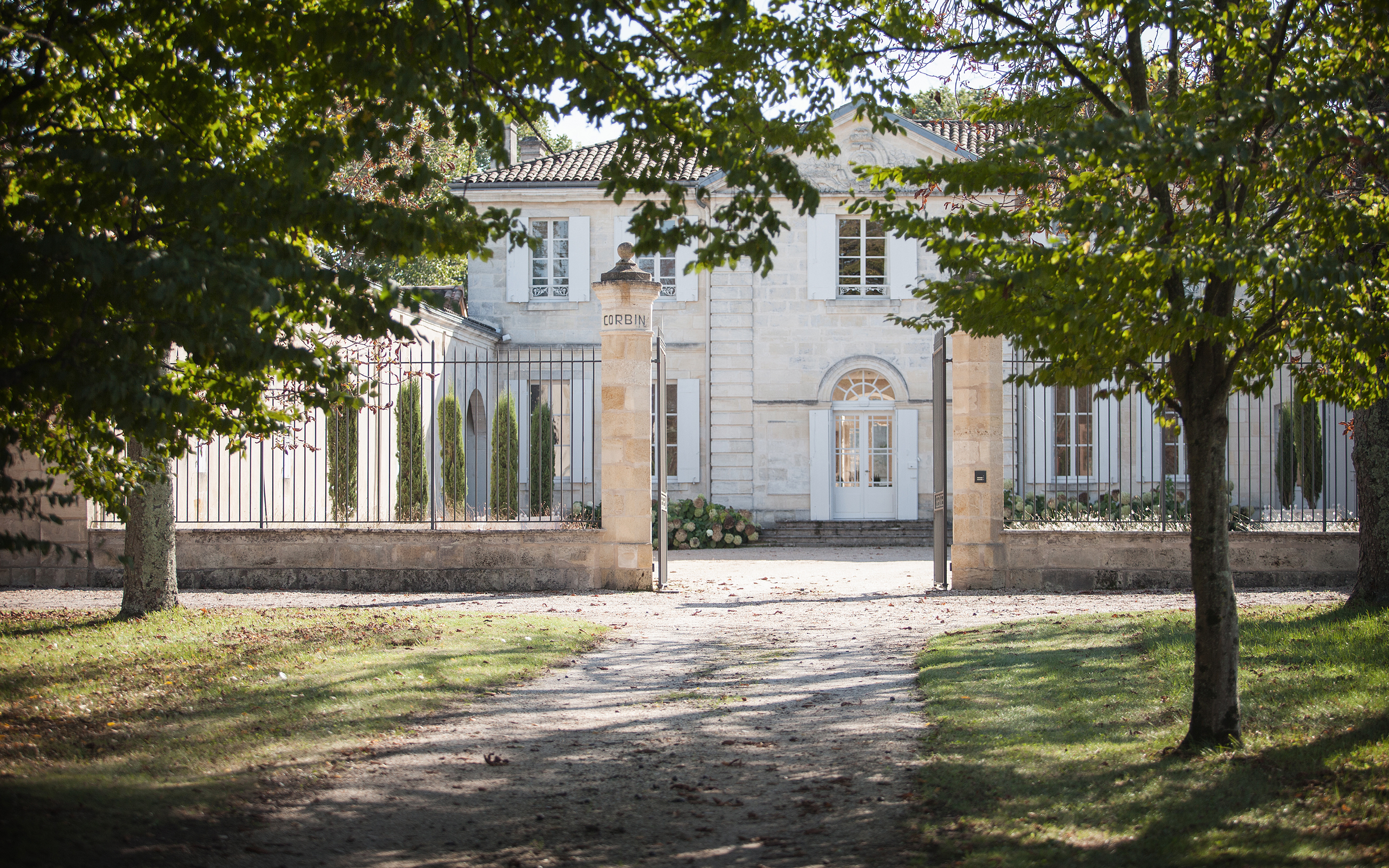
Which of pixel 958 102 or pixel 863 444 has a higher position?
pixel 958 102

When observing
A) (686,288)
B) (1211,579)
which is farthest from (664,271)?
(1211,579)

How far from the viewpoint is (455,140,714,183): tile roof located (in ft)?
70.3

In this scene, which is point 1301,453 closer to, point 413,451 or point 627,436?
point 627,436

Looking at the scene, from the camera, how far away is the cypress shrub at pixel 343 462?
13891 millimetres

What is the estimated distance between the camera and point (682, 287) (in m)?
21.1

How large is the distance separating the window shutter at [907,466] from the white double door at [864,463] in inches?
5.9

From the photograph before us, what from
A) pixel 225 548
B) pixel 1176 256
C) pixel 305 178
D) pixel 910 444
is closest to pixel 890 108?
pixel 1176 256

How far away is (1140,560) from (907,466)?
915cm

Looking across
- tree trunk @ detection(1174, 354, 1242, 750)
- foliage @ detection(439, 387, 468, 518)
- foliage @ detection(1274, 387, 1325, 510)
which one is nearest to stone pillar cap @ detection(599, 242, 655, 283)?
foliage @ detection(439, 387, 468, 518)

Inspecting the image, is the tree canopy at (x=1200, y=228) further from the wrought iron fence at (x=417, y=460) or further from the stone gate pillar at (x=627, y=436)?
the wrought iron fence at (x=417, y=460)

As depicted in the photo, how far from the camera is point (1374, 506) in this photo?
8195 millimetres

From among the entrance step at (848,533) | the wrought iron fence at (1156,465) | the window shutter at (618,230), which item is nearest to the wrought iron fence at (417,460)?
the window shutter at (618,230)

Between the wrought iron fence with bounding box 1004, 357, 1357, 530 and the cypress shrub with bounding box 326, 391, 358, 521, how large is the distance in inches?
318

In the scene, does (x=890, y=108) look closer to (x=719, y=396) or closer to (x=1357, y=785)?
(x=1357, y=785)
